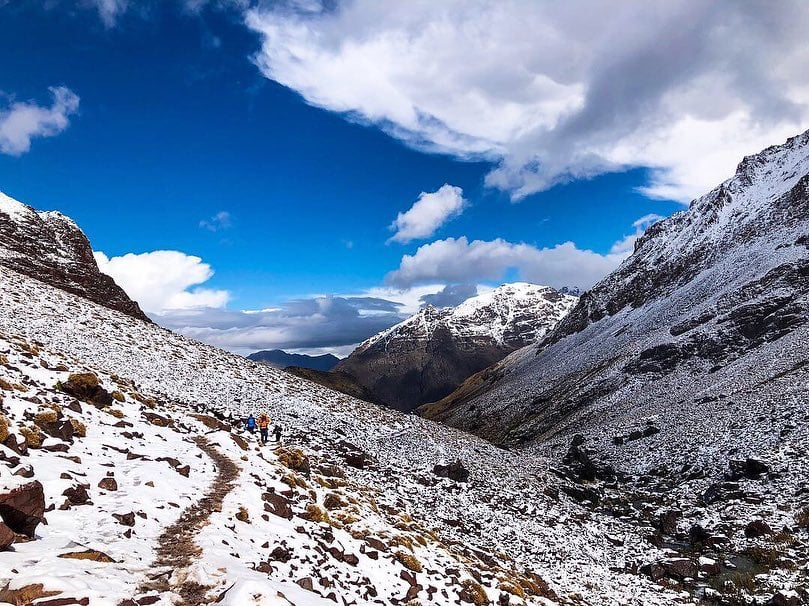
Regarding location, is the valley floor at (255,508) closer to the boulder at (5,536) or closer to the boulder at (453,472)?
the boulder at (5,536)

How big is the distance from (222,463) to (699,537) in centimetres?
2691

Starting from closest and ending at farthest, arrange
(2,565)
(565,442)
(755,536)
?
(2,565)
(755,536)
(565,442)

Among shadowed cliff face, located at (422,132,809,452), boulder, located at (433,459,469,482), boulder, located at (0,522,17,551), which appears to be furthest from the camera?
shadowed cliff face, located at (422,132,809,452)

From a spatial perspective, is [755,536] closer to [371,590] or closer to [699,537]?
[699,537]

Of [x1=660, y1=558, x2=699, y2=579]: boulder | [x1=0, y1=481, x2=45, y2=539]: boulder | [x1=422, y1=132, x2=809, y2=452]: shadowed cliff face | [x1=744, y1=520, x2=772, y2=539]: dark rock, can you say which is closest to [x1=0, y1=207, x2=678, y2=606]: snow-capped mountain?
[x1=0, y1=481, x2=45, y2=539]: boulder

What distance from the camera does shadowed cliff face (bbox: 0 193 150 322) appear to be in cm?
5841

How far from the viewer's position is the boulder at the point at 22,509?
9766 millimetres

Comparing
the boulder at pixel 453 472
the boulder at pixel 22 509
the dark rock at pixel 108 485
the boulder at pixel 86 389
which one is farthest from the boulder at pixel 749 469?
the boulder at pixel 86 389

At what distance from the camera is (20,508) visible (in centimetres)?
986

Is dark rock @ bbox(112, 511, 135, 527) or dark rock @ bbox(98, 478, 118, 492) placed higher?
dark rock @ bbox(98, 478, 118, 492)

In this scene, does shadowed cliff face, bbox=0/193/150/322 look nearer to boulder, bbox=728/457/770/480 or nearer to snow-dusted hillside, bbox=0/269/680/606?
snow-dusted hillside, bbox=0/269/680/606

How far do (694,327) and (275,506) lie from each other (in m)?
107

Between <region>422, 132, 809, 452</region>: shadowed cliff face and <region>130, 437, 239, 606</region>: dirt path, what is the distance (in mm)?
52588

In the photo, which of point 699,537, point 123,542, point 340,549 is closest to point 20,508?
point 123,542
